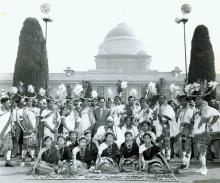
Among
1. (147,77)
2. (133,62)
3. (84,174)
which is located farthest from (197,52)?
(133,62)

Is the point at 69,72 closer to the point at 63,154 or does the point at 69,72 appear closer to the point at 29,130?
the point at 29,130

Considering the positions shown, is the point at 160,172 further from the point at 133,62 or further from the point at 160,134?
the point at 133,62

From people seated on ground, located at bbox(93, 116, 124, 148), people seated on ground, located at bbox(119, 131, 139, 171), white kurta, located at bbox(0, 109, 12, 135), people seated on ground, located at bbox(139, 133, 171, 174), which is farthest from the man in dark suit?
white kurta, located at bbox(0, 109, 12, 135)

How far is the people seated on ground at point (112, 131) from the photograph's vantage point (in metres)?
9.44

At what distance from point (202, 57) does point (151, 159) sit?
1216cm

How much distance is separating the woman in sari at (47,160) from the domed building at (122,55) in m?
53.0

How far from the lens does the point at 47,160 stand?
8.05m

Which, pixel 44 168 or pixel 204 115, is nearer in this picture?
pixel 44 168

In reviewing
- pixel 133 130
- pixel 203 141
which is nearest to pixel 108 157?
pixel 133 130

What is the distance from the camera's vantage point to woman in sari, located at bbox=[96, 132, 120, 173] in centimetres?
A: 796

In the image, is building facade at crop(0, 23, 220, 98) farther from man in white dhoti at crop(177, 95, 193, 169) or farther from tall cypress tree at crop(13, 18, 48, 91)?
man in white dhoti at crop(177, 95, 193, 169)

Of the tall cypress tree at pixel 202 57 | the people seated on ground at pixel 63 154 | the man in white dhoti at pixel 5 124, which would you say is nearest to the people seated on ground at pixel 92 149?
the people seated on ground at pixel 63 154

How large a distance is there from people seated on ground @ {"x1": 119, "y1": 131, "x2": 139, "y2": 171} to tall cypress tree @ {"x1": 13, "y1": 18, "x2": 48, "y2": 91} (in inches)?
471

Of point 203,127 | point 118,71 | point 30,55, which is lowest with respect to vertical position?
point 203,127
